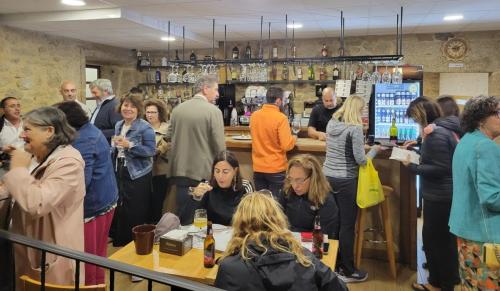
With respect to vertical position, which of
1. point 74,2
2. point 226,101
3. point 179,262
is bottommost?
point 179,262

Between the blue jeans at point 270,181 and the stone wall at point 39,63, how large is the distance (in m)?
3.75

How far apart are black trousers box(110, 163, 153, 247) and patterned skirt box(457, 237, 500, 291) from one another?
2.61m

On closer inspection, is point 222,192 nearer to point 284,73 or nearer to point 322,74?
point 322,74

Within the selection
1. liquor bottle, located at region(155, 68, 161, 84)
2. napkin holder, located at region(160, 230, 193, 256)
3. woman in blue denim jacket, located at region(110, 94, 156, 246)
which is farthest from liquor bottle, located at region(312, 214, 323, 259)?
liquor bottle, located at region(155, 68, 161, 84)

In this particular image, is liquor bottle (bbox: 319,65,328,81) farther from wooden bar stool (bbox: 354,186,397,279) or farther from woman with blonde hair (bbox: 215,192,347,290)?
woman with blonde hair (bbox: 215,192,347,290)

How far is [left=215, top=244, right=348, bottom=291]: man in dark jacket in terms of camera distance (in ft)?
4.73

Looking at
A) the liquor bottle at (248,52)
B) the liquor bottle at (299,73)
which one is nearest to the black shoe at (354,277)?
the liquor bottle at (299,73)

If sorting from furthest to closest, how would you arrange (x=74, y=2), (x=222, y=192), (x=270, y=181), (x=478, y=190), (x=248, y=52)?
(x=248, y=52), (x=74, y=2), (x=270, y=181), (x=222, y=192), (x=478, y=190)

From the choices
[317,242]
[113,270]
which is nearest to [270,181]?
[317,242]

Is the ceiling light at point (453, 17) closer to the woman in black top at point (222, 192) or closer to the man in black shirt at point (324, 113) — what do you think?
the man in black shirt at point (324, 113)

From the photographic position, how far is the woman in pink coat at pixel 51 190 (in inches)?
70.9

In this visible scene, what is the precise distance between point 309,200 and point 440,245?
1145 millimetres

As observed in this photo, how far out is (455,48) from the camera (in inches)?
261

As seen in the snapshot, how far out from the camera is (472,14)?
17.1 feet
